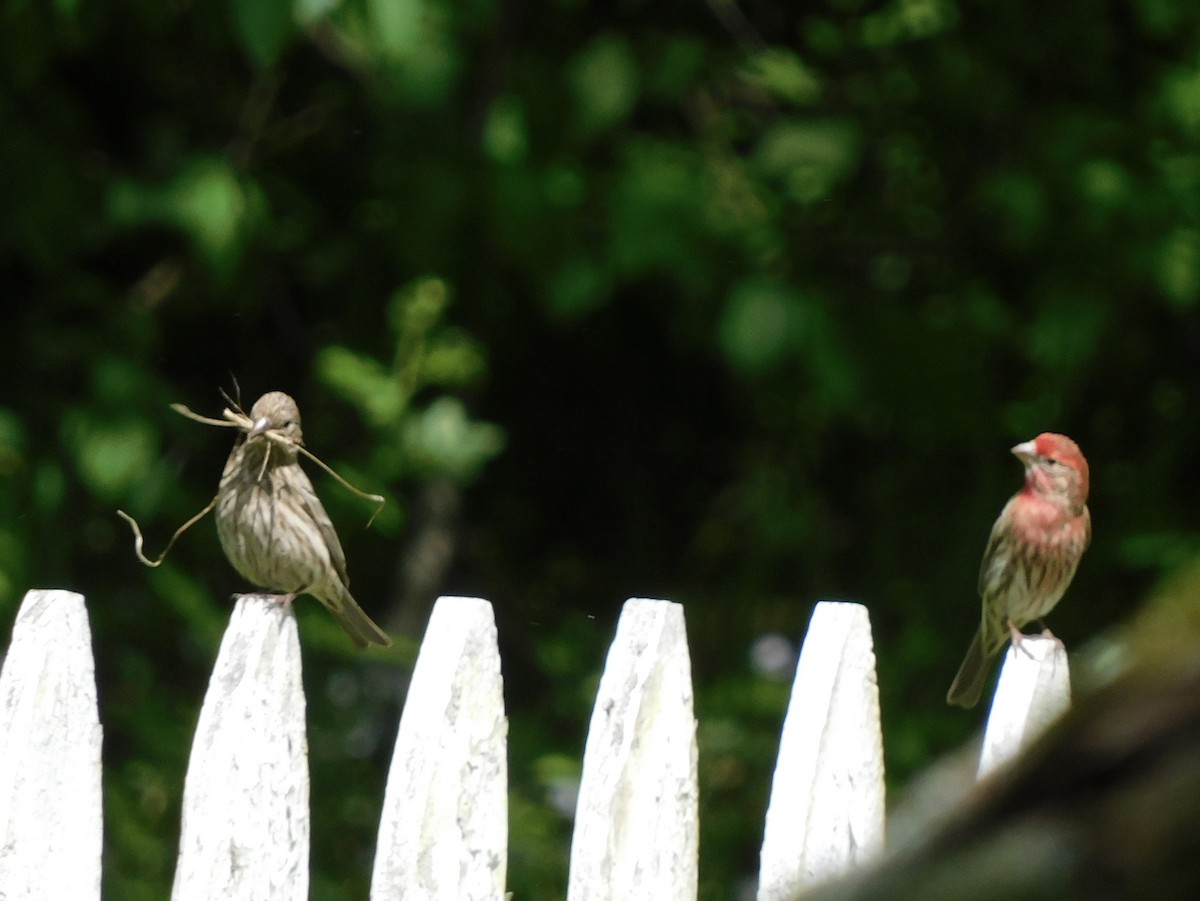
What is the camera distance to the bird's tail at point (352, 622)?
3.88 meters

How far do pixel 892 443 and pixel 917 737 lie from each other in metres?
1.22

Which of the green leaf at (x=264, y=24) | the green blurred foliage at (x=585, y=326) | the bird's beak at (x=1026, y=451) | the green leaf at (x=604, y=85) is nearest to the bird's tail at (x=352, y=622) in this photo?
the green blurred foliage at (x=585, y=326)

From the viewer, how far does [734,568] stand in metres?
6.04

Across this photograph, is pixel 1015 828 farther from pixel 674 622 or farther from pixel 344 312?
pixel 344 312

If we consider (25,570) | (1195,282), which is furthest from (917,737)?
(25,570)

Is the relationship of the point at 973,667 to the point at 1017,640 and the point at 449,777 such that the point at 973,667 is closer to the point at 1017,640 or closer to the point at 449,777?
the point at 1017,640

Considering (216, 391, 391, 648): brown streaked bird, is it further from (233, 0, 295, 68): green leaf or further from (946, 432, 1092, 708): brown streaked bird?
(946, 432, 1092, 708): brown streaked bird

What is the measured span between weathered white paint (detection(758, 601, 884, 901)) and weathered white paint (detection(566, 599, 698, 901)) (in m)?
0.16

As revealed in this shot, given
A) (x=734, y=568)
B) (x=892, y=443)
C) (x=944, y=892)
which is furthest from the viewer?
(x=734, y=568)

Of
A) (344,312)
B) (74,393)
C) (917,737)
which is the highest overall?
(344,312)

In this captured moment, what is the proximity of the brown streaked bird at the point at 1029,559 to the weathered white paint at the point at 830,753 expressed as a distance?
1841 millimetres

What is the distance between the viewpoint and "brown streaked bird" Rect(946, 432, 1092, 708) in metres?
4.29

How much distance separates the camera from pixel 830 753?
2432 millimetres

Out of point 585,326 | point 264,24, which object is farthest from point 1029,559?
point 264,24
